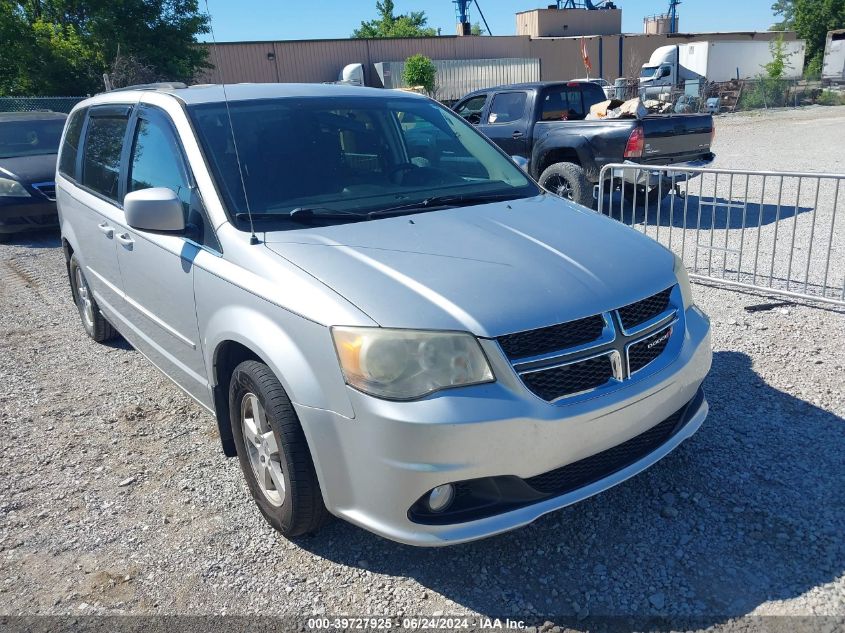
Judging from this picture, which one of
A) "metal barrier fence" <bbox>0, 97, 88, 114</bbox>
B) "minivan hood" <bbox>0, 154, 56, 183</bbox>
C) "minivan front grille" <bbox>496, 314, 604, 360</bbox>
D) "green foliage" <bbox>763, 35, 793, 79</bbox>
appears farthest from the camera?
"green foliage" <bbox>763, 35, 793, 79</bbox>

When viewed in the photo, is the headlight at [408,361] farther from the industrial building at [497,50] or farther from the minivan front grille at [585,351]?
the industrial building at [497,50]

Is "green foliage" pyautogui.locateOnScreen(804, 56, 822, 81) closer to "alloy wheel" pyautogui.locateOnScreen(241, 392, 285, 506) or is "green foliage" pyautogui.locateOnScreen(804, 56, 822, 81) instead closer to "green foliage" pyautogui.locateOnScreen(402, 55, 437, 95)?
"green foliage" pyautogui.locateOnScreen(402, 55, 437, 95)

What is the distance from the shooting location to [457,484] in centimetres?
248

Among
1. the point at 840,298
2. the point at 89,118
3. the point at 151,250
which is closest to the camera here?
the point at 151,250

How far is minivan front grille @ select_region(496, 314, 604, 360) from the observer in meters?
2.42

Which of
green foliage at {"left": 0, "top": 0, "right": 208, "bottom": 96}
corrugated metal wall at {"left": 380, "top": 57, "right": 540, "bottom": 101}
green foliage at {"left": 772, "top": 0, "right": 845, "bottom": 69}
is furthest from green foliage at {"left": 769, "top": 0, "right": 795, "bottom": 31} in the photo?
green foliage at {"left": 0, "top": 0, "right": 208, "bottom": 96}

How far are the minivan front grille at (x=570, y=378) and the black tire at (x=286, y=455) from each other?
906mm

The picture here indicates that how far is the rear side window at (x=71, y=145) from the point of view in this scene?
5099 mm

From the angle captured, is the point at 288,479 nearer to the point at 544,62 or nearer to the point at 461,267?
the point at 461,267

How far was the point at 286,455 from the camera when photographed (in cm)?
265

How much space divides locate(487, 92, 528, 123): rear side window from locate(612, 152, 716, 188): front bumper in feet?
7.07

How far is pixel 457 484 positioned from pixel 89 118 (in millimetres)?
4005

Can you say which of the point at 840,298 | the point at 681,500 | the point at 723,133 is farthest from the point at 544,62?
the point at 681,500

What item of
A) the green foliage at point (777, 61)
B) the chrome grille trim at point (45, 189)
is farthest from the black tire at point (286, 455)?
the green foliage at point (777, 61)
